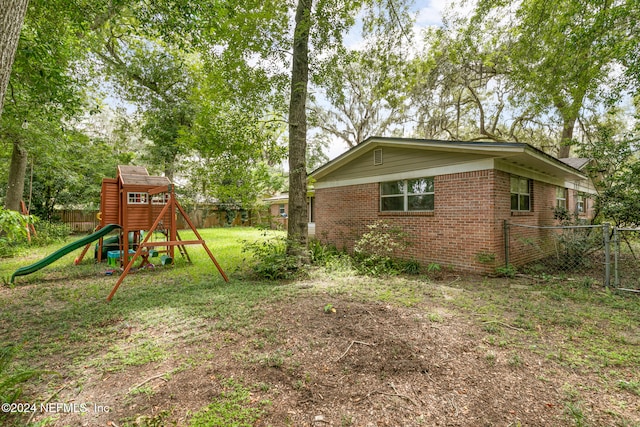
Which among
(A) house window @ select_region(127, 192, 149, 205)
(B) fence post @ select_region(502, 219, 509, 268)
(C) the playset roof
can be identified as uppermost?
(C) the playset roof

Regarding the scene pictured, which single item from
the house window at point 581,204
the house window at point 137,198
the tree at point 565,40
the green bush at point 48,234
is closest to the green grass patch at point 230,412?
the house window at point 137,198

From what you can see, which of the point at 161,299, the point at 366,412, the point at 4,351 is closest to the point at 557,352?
the point at 366,412

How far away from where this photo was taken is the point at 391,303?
4.51m

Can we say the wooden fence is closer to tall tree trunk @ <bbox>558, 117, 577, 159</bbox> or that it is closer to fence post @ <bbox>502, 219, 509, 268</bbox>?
fence post @ <bbox>502, 219, 509, 268</bbox>

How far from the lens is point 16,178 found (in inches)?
417

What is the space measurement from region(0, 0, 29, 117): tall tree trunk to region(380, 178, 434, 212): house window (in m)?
7.78

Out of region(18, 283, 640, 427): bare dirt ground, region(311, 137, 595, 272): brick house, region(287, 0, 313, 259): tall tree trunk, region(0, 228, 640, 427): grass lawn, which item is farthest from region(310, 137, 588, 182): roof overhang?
region(18, 283, 640, 427): bare dirt ground

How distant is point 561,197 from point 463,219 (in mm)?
7544

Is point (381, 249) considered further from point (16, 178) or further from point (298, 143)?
point (16, 178)

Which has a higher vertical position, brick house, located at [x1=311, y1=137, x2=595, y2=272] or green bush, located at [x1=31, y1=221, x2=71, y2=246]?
brick house, located at [x1=311, y1=137, x2=595, y2=272]

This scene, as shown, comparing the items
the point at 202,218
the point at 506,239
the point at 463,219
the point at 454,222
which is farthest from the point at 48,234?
the point at 506,239

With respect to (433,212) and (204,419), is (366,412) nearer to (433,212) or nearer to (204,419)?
(204,419)

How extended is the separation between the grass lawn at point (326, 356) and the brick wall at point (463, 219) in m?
1.45

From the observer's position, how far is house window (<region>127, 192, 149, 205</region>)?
7555 millimetres
